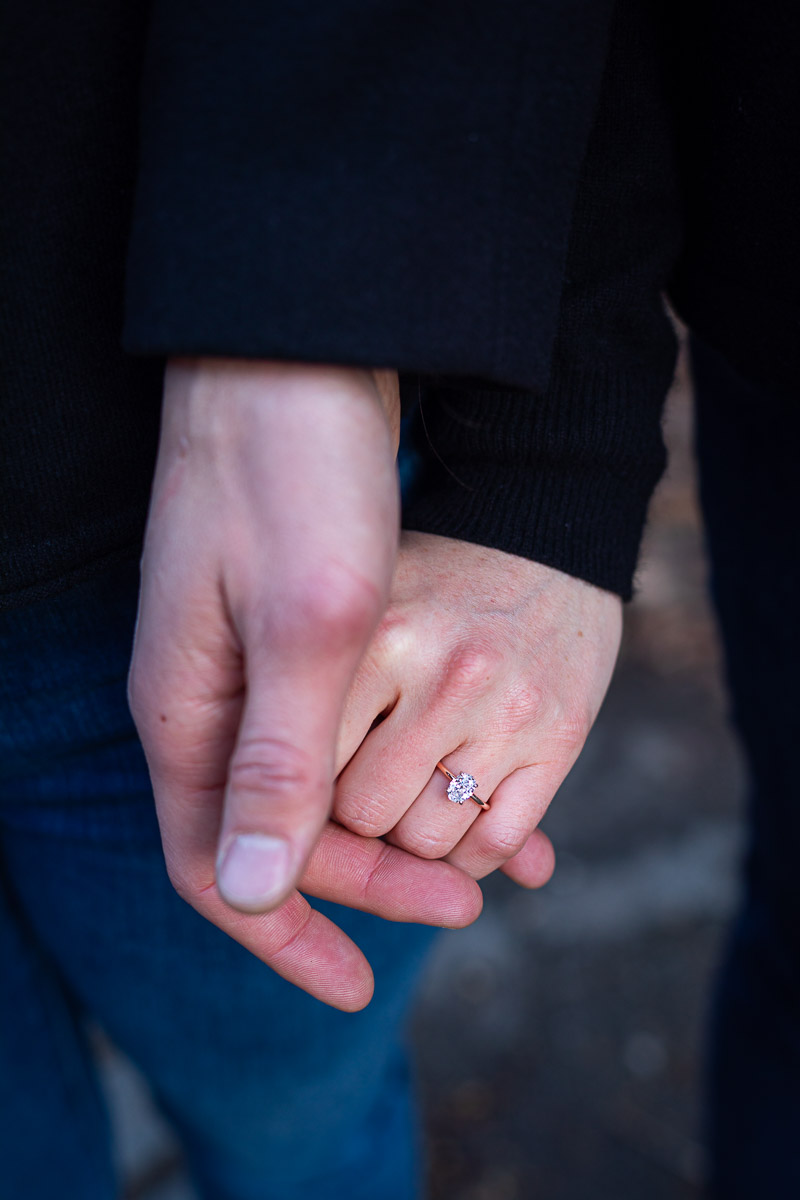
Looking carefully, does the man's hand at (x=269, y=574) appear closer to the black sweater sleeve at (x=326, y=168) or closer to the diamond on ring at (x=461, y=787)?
the black sweater sleeve at (x=326, y=168)

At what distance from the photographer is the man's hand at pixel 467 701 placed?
2.27 feet

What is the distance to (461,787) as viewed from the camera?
0.71 m

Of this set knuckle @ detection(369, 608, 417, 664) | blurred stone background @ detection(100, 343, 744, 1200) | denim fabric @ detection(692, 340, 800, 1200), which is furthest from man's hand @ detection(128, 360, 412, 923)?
blurred stone background @ detection(100, 343, 744, 1200)

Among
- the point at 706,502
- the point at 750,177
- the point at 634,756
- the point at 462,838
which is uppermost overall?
the point at 750,177

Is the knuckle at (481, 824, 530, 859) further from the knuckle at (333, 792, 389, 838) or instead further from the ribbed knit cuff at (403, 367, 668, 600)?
the ribbed knit cuff at (403, 367, 668, 600)

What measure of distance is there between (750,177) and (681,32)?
14 cm

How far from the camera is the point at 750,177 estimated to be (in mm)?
751

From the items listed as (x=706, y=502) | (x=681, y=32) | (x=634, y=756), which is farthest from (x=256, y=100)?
(x=634, y=756)

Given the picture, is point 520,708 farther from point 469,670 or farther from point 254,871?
point 254,871

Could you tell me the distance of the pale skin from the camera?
55 centimetres

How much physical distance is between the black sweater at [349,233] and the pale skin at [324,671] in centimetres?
4

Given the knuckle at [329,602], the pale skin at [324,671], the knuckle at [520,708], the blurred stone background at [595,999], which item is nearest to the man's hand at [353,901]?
the pale skin at [324,671]

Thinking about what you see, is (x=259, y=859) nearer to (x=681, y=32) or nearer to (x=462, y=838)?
(x=462, y=838)

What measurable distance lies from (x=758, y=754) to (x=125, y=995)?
0.91m
